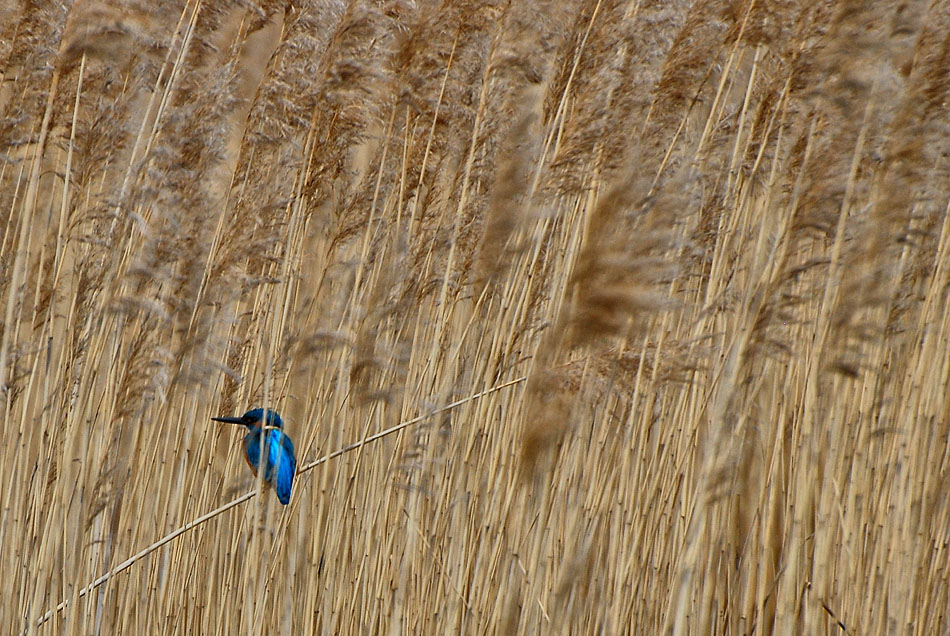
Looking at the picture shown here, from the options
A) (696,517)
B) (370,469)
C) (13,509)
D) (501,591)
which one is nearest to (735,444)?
(696,517)

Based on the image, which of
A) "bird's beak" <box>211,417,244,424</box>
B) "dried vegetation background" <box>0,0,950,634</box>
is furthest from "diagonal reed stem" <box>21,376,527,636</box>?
"bird's beak" <box>211,417,244,424</box>

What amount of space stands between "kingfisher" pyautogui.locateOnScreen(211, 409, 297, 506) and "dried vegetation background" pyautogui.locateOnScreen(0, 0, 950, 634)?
4 cm

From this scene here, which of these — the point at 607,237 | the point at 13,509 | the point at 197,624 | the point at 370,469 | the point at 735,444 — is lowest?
the point at 197,624

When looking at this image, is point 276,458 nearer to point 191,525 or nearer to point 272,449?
point 272,449

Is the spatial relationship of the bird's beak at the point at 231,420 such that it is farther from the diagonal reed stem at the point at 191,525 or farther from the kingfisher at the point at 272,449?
the diagonal reed stem at the point at 191,525

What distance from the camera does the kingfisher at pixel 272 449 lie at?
5.37ft

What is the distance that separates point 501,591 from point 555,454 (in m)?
0.31

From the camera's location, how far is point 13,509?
67.2 inches

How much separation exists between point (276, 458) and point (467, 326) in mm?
462

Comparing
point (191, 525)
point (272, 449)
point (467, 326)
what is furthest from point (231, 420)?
point (467, 326)

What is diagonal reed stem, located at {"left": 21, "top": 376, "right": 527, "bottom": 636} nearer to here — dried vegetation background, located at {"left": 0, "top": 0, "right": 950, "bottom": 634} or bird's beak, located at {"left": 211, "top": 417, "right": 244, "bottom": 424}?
dried vegetation background, located at {"left": 0, "top": 0, "right": 950, "bottom": 634}

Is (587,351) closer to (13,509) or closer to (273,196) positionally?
(273,196)

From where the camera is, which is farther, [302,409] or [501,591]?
[302,409]

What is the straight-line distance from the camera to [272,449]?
1.73 m
